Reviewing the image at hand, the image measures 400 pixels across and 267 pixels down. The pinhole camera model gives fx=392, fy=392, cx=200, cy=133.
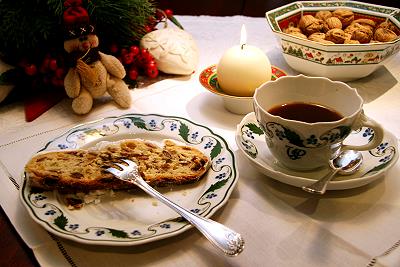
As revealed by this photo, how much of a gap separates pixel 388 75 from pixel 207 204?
2.43ft

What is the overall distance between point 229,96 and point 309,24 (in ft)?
1.26

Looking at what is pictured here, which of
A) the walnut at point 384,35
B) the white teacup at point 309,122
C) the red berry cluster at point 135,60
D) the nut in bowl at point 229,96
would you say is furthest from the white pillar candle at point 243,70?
the walnut at point 384,35

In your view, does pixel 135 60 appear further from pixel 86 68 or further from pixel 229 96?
pixel 229 96

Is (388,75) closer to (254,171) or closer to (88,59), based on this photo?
(254,171)

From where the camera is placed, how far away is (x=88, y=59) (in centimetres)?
87

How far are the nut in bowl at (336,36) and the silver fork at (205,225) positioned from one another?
1.85 feet

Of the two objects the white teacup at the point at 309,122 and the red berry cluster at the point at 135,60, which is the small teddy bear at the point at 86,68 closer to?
the red berry cluster at the point at 135,60

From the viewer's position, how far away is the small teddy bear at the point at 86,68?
2.72ft

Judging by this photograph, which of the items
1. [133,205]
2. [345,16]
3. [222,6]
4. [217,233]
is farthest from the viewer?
[222,6]

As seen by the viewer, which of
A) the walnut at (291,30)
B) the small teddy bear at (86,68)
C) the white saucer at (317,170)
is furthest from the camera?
the walnut at (291,30)

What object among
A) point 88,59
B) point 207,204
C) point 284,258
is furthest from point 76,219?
point 88,59

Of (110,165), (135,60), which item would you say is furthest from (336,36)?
(110,165)

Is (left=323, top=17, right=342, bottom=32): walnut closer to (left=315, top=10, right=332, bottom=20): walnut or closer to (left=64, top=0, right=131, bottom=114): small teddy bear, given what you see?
(left=315, top=10, right=332, bottom=20): walnut

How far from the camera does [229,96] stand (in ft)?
2.84
